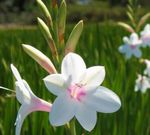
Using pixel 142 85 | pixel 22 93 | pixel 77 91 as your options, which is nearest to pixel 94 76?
pixel 77 91

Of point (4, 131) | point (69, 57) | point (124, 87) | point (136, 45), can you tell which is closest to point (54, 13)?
point (69, 57)

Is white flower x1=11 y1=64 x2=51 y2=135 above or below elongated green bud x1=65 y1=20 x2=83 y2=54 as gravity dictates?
below

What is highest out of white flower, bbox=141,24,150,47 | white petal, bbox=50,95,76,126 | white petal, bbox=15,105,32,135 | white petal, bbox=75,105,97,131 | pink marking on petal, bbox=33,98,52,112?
white petal, bbox=50,95,76,126

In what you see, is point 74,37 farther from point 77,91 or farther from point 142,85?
point 142,85

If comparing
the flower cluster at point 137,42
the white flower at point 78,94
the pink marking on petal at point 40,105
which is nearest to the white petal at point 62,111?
the white flower at point 78,94

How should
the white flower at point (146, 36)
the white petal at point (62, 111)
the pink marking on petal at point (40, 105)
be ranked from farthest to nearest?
the white flower at point (146, 36), the pink marking on petal at point (40, 105), the white petal at point (62, 111)

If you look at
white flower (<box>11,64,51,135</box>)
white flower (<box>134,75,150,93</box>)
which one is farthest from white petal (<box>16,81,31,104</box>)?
white flower (<box>134,75,150,93</box>)

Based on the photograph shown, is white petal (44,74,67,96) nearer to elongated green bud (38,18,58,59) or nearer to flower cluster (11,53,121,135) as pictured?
flower cluster (11,53,121,135)

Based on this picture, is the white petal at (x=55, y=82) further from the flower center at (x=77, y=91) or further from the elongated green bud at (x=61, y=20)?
the elongated green bud at (x=61, y=20)
